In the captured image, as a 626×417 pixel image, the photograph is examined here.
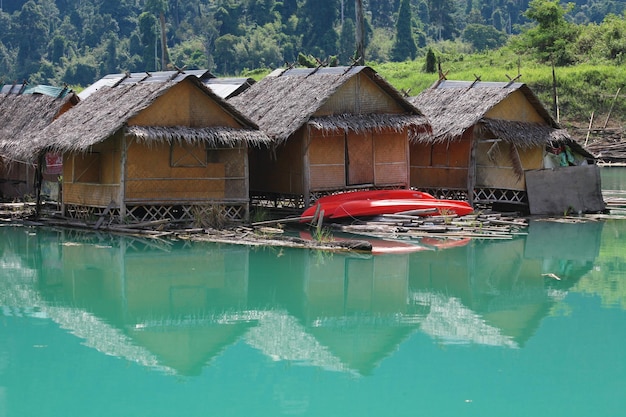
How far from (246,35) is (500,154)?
44.8m

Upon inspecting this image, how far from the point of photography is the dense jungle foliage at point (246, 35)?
202 ft

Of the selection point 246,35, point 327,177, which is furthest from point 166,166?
point 246,35

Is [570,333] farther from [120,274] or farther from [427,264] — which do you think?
[120,274]

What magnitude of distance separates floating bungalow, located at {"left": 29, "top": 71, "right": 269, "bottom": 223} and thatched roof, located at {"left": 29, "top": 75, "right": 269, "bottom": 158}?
2 centimetres

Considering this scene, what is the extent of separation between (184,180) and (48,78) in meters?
50.2

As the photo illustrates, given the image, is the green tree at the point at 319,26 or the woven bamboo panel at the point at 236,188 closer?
the woven bamboo panel at the point at 236,188

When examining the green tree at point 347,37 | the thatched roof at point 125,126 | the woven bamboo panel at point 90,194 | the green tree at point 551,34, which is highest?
the green tree at point 347,37

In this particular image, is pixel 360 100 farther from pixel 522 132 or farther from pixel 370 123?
pixel 522 132

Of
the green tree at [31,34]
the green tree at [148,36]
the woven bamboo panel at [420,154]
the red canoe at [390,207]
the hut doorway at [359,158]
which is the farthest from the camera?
the green tree at [31,34]

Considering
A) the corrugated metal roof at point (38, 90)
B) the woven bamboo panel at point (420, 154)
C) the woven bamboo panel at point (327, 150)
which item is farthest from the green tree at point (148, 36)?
the woven bamboo panel at point (327, 150)

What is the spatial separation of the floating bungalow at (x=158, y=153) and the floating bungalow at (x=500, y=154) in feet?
15.5

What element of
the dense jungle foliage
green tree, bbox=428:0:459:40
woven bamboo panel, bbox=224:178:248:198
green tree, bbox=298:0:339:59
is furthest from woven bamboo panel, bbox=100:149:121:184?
green tree, bbox=428:0:459:40

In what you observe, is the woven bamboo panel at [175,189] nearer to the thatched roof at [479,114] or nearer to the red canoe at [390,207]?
the red canoe at [390,207]

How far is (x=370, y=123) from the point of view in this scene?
20156mm
